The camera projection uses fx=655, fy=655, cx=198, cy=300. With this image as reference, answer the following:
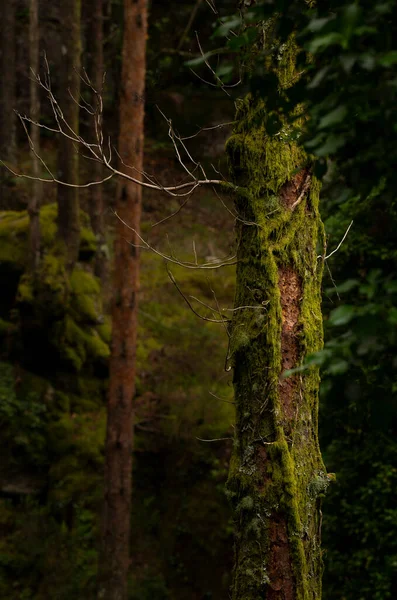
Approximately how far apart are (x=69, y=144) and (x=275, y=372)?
365 inches

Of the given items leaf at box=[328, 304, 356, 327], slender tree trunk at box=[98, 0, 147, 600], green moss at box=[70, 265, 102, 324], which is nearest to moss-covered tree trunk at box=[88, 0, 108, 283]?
green moss at box=[70, 265, 102, 324]

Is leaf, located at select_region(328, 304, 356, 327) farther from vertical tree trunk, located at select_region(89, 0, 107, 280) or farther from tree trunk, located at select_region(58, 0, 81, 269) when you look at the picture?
vertical tree trunk, located at select_region(89, 0, 107, 280)

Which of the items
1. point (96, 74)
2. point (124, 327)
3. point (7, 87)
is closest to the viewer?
point (124, 327)

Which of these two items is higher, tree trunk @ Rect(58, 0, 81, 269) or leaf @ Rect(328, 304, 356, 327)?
tree trunk @ Rect(58, 0, 81, 269)

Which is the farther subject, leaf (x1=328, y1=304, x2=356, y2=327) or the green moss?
the green moss

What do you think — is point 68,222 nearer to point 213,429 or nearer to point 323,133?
point 213,429

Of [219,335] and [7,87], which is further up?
[7,87]

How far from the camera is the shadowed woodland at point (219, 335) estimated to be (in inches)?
78.0

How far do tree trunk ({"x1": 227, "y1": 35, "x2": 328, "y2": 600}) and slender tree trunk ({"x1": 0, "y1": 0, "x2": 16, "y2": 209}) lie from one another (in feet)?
45.5

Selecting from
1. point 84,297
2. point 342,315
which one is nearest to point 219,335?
point 84,297

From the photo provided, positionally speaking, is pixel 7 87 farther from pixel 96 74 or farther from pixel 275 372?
pixel 275 372

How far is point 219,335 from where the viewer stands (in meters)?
11.8

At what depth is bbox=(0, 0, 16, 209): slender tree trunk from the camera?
16.7 m

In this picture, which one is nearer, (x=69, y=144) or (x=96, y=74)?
(x=69, y=144)
